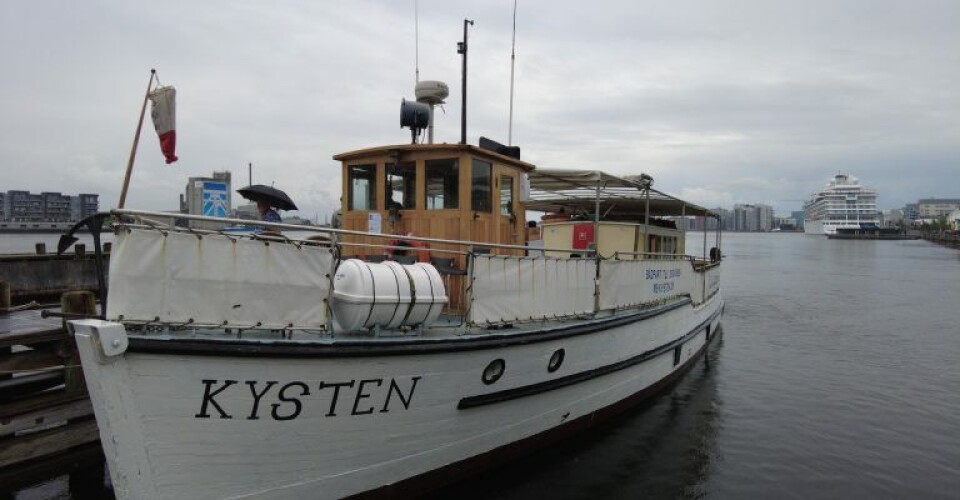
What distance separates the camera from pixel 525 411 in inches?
269

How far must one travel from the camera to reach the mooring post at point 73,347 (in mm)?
6512

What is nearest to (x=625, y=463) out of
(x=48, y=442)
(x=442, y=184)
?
(x=442, y=184)

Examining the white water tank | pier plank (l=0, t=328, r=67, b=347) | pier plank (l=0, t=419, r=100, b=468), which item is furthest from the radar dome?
pier plank (l=0, t=419, r=100, b=468)

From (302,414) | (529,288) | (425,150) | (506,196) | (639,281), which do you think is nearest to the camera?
(302,414)

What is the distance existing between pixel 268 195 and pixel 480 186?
279cm

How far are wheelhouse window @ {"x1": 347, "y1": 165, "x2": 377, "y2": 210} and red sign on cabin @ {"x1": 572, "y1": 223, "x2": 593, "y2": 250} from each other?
3.90 metres

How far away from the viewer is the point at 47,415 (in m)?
6.20

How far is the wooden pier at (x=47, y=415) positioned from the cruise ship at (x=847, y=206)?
171m

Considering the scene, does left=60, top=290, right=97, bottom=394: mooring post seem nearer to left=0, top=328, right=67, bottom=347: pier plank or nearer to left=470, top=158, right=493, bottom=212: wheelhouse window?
left=0, top=328, right=67, bottom=347: pier plank

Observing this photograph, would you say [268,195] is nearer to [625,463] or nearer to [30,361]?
[30,361]

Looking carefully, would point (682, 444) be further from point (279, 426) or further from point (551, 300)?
point (279, 426)

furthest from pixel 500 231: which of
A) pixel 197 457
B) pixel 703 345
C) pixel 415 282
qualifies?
pixel 703 345

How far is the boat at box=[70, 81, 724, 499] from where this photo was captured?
422 cm

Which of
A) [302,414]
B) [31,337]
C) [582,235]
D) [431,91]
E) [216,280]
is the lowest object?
[302,414]
